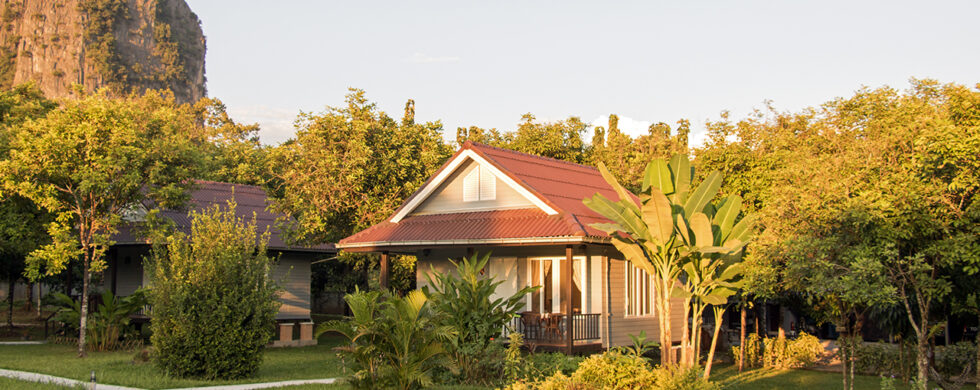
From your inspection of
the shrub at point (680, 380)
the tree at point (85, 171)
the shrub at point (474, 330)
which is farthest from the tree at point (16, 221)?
the shrub at point (680, 380)

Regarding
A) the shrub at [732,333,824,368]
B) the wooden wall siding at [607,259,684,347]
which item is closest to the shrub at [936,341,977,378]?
the shrub at [732,333,824,368]

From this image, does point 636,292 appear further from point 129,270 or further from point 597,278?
point 129,270

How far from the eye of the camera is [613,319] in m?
21.6

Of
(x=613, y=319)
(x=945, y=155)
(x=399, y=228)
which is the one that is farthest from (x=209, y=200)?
(x=945, y=155)

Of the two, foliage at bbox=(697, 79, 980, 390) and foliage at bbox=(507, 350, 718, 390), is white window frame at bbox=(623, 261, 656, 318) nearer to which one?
foliage at bbox=(697, 79, 980, 390)

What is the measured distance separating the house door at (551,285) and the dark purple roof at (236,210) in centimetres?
847

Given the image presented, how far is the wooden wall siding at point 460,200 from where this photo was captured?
853 inches

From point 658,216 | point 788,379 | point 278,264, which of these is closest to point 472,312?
point 658,216

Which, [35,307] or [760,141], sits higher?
[760,141]

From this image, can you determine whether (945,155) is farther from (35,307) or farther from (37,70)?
(37,70)

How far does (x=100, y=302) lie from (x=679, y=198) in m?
19.2

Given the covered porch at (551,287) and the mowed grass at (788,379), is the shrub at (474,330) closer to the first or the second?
the covered porch at (551,287)

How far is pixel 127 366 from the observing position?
17734 mm

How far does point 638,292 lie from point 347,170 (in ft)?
30.1
